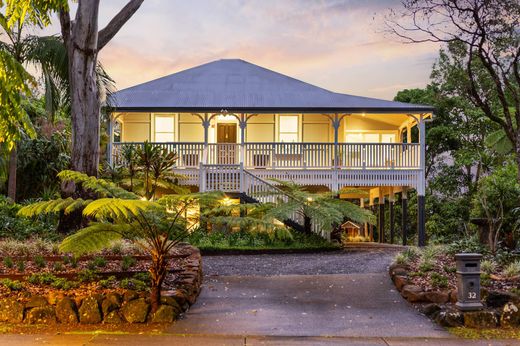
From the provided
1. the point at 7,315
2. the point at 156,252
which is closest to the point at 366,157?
the point at 156,252

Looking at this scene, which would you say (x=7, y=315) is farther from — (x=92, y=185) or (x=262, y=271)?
(x=262, y=271)

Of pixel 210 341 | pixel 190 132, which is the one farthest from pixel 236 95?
pixel 210 341

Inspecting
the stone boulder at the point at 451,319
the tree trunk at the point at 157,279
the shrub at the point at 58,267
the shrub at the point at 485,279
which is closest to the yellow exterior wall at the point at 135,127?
the shrub at the point at 58,267

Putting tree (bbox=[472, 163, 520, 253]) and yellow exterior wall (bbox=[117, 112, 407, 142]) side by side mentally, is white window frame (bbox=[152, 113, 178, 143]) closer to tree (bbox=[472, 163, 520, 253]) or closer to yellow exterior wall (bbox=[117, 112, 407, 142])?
yellow exterior wall (bbox=[117, 112, 407, 142])

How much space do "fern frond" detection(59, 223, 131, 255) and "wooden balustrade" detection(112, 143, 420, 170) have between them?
13.7m

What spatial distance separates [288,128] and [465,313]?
18.0 meters

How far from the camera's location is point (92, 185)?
10180 millimetres

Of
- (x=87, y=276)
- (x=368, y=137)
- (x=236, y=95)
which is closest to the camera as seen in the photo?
(x=87, y=276)

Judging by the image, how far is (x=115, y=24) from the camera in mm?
15547

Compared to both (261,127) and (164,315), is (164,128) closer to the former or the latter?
(261,127)

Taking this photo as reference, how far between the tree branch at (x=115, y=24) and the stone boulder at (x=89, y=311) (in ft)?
25.1

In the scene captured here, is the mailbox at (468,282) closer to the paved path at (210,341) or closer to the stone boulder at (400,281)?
the paved path at (210,341)

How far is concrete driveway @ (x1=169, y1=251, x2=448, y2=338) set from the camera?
30.1ft

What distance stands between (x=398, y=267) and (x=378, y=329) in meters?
3.62
